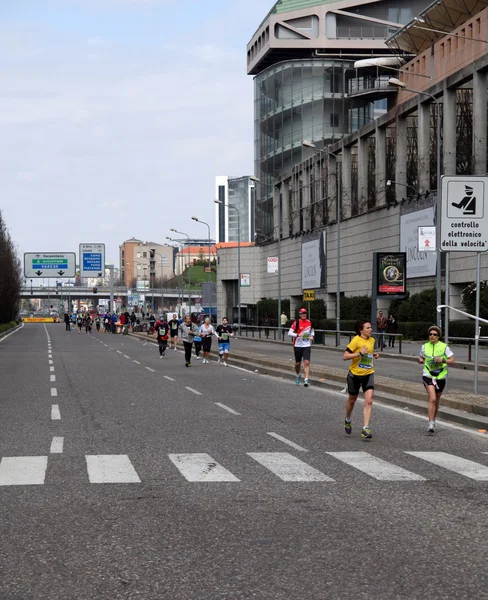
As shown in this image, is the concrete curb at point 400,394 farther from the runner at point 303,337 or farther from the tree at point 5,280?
the tree at point 5,280

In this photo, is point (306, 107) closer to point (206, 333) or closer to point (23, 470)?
point (206, 333)

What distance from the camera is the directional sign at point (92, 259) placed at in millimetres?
81875

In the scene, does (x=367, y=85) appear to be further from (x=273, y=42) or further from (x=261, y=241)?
(x=261, y=241)

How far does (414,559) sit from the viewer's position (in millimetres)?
6457

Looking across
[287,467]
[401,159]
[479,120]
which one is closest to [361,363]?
[287,467]

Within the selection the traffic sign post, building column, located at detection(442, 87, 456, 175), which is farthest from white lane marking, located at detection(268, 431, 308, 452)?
building column, located at detection(442, 87, 456, 175)

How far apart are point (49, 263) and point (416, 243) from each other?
34652 millimetres

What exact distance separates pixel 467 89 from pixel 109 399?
44.9 metres

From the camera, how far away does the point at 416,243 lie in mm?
60219

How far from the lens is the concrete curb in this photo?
15867 millimetres

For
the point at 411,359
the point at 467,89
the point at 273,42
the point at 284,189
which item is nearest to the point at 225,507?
the point at 411,359

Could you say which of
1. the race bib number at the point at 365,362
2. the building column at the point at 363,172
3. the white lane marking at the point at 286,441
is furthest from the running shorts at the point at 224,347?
the building column at the point at 363,172

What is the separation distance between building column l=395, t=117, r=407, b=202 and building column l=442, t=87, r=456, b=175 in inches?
270

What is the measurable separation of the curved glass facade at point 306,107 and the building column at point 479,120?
4312cm
